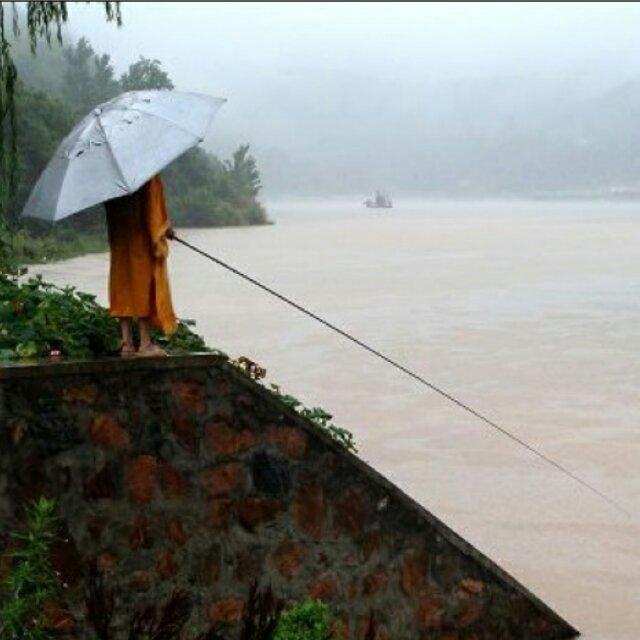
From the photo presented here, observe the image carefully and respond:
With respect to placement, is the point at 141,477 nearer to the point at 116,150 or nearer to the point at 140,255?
the point at 140,255

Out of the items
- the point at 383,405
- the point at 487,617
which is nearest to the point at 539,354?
the point at 383,405

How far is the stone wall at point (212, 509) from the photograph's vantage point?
4.11 meters

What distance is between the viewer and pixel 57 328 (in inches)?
182

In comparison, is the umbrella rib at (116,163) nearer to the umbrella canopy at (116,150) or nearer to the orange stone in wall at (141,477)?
the umbrella canopy at (116,150)

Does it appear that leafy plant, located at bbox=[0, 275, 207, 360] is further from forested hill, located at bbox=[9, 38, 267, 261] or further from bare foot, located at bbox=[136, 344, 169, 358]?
forested hill, located at bbox=[9, 38, 267, 261]

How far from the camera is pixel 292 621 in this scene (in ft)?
12.3

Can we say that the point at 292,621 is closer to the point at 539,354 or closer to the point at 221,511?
the point at 221,511

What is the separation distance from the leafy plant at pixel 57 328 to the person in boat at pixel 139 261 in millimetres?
223

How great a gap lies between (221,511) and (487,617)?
1.37m

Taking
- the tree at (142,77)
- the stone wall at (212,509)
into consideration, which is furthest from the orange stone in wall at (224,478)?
the tree at (142,77)

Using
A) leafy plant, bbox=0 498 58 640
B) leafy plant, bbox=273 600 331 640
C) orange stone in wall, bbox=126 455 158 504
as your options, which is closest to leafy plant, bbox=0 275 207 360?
orange stone in wall, bbox=126 455 158 504

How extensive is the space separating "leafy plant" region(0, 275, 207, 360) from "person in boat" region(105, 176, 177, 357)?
0.73 ft

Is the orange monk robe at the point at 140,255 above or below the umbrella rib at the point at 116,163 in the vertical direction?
below

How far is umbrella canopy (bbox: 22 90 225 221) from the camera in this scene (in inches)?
166
